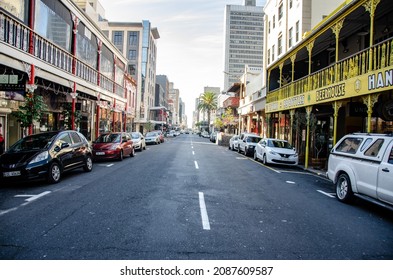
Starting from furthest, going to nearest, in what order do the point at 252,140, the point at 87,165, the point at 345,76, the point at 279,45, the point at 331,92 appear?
the point at 279,45 → the point at 252,140 → the point at 331,92 → the point at 345,76 → the point at 87,165

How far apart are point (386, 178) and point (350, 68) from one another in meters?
7.82

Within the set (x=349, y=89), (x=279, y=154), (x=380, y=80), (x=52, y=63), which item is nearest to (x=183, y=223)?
(x=380, y=80)

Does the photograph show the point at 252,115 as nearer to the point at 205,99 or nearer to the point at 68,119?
the point at 68,119

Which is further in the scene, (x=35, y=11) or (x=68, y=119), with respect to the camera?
(x=68, y=119)

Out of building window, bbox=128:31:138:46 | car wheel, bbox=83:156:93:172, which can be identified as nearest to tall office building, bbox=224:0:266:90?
building window, bbox=128:31:138:46

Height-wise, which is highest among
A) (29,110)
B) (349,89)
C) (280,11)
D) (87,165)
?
(280,11)

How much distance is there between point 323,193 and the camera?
884 centimetres

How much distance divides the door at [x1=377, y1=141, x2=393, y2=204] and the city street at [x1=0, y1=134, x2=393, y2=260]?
562mm

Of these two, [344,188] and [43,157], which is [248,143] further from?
[43,157]

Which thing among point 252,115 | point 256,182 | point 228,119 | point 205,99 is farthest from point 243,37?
point 256,182

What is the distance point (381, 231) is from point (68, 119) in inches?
677

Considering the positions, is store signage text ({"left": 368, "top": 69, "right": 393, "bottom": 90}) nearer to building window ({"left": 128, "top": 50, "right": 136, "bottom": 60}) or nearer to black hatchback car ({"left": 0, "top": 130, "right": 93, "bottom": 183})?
black hatchback car ({"left": 0, "top": 130, "right": 93, "bottom": 183})

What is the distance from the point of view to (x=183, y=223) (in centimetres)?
516

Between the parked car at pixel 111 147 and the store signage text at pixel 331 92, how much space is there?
447 inches
